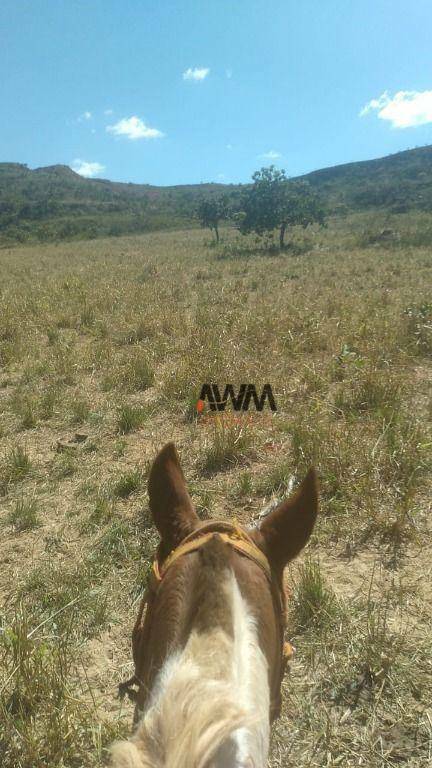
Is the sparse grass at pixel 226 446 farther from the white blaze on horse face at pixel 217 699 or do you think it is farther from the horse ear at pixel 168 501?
the white blaze on horse face at pixel 217 699

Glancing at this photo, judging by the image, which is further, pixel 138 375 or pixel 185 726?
pixel 138 375

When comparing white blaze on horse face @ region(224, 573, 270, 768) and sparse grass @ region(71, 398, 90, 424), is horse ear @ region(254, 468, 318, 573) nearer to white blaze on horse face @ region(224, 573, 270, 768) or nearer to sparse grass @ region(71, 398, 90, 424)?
white blaze on horse face @ region(224, 573, 270, 768)

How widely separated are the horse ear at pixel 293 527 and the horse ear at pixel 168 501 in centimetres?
20

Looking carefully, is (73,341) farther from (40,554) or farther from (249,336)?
(40,554)

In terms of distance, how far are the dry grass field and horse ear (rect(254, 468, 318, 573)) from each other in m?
1.06

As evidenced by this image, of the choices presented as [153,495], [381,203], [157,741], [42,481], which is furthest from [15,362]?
[381,203]

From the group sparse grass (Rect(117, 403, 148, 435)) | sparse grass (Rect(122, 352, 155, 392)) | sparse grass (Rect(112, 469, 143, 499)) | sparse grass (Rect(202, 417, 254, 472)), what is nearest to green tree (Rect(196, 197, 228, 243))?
sparse grass (Rect(122, 352, 155, 392))

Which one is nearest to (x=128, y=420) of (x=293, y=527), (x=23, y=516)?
(x=23, y=516)

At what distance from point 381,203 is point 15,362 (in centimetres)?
4561

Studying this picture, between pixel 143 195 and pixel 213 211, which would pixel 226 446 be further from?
pixel 143 195

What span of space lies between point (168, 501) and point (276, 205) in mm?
24183

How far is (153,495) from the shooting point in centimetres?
125

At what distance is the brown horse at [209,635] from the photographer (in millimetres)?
676

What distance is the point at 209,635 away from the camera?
2.72 ft
